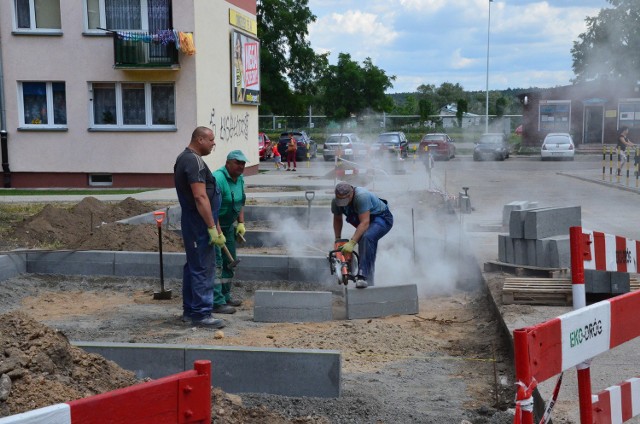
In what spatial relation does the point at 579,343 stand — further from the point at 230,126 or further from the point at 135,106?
the point at 230,126

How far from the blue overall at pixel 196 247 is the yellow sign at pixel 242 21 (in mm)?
19155

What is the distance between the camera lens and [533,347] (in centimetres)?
319

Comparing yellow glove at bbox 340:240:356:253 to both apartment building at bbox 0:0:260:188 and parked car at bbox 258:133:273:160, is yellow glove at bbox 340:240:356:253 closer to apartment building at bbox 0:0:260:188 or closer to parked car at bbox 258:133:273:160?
apartment building at bbox 0:0:260:188

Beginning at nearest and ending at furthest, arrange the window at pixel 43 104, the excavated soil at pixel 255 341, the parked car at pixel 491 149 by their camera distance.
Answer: the excavated soil at pixel 255 341 → the window at pixel 43 104 → the parked car at pixel 491 149

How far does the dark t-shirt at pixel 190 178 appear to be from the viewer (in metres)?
7.20

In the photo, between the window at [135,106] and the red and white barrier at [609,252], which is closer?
the red and white barrier at [609,252]

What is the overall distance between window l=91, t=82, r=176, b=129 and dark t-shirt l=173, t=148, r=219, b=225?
1569 centimetres

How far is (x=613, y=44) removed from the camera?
1430 centimetres

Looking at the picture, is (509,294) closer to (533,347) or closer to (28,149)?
(533,347)

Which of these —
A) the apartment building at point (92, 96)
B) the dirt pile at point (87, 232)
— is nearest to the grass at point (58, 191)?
the apartment building at point (92, 96)

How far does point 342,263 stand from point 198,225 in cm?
162

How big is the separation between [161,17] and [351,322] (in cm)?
1662

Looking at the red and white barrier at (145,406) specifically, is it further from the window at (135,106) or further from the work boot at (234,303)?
the window at (135,106)

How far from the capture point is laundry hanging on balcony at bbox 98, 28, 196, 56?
70.4 feet
